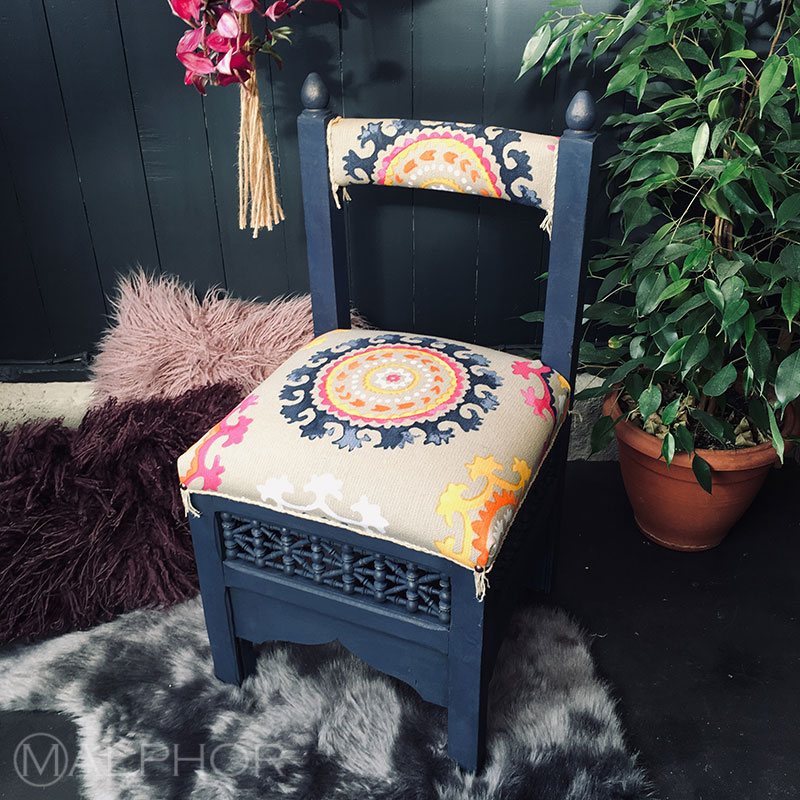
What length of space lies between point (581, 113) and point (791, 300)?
403 mm

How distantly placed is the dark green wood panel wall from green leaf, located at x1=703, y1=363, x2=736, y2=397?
0.47 metres

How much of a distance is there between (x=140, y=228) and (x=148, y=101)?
0.85 ft

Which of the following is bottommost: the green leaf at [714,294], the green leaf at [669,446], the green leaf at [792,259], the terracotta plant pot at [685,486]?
the terracotta plant pot at [685,486]

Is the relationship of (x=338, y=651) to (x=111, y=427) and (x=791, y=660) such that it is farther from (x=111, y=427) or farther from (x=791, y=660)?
(x=791, y=660)

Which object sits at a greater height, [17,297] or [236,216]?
A: [236,216]

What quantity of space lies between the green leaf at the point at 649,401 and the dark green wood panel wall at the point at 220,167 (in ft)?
1.42

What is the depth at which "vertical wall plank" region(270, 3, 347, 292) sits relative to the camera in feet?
4.73

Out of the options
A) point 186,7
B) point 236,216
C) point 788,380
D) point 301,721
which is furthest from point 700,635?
point 186,7

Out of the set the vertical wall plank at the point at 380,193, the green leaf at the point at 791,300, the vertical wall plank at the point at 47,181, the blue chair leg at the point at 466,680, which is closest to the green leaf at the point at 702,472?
the green leaf at the point at 791,300

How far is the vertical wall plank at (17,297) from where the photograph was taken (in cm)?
167

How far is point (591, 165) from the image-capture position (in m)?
1.08

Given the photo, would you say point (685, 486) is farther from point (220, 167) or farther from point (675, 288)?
point (220, 167)

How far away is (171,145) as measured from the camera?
158cm

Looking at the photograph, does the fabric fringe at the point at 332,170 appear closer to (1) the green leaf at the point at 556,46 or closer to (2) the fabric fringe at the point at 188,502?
(1) the green leaf at the point at 556,46
